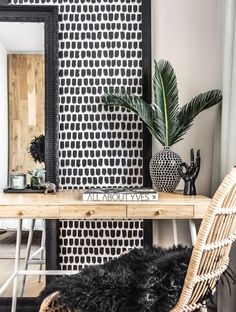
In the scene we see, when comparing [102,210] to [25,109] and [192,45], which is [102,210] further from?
[192,45]

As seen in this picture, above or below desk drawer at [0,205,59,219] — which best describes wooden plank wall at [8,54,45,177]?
above

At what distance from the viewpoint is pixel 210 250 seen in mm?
1247

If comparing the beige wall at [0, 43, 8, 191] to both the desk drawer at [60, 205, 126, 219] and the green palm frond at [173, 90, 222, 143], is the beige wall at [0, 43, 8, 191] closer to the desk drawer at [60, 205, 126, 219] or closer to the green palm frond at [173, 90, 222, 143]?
the desk drawer at [60, 205, 126, 219]

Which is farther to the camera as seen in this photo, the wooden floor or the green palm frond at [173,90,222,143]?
the wooden floor

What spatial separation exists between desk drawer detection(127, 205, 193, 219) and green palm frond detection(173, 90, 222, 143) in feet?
1.52

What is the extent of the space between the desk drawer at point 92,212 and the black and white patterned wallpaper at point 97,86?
534 mm

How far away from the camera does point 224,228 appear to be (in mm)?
1288

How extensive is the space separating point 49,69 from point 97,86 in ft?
0.91

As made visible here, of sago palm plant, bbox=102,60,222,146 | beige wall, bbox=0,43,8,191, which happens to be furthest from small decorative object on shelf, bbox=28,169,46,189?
sago palm plant, bbox=102,60,222,146

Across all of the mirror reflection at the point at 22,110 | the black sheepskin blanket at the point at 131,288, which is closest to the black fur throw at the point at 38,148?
the mirror reflection at the point at 22,110

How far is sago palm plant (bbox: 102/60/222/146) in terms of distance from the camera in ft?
7.20

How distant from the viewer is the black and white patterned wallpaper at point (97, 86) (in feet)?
7.85

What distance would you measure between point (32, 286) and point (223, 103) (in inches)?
56.1

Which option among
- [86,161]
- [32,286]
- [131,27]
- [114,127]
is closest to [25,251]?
[32,286]
